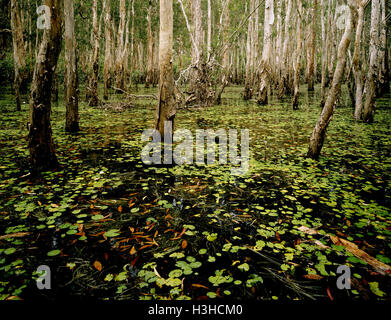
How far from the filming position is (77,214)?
293 centimetres

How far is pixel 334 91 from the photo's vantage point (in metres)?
4.47

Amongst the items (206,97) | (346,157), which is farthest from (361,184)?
(206,97)

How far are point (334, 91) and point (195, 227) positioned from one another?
358 cm

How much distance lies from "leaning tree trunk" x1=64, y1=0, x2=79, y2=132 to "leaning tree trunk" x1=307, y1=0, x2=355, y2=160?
223 inches

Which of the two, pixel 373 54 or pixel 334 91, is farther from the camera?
pixel 373 54

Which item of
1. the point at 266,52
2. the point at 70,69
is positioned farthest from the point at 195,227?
the point at 266,52

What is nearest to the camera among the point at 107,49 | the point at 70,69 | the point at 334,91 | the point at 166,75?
the point at 334,91

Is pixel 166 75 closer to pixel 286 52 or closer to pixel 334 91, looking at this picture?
pixel 334 91

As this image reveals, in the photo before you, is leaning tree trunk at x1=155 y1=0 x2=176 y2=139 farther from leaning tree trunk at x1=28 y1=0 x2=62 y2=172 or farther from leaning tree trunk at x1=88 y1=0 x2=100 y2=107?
leaning tree trunk at x1=88 y1=0 x2=100 y2=107

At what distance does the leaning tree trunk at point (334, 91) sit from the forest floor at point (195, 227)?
1.24 feet

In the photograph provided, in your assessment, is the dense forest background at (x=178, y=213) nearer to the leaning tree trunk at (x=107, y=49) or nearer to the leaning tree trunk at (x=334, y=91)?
the leaning tree trunk at (x=334, y=91)

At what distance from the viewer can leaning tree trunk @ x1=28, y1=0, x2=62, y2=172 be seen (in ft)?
11.7
